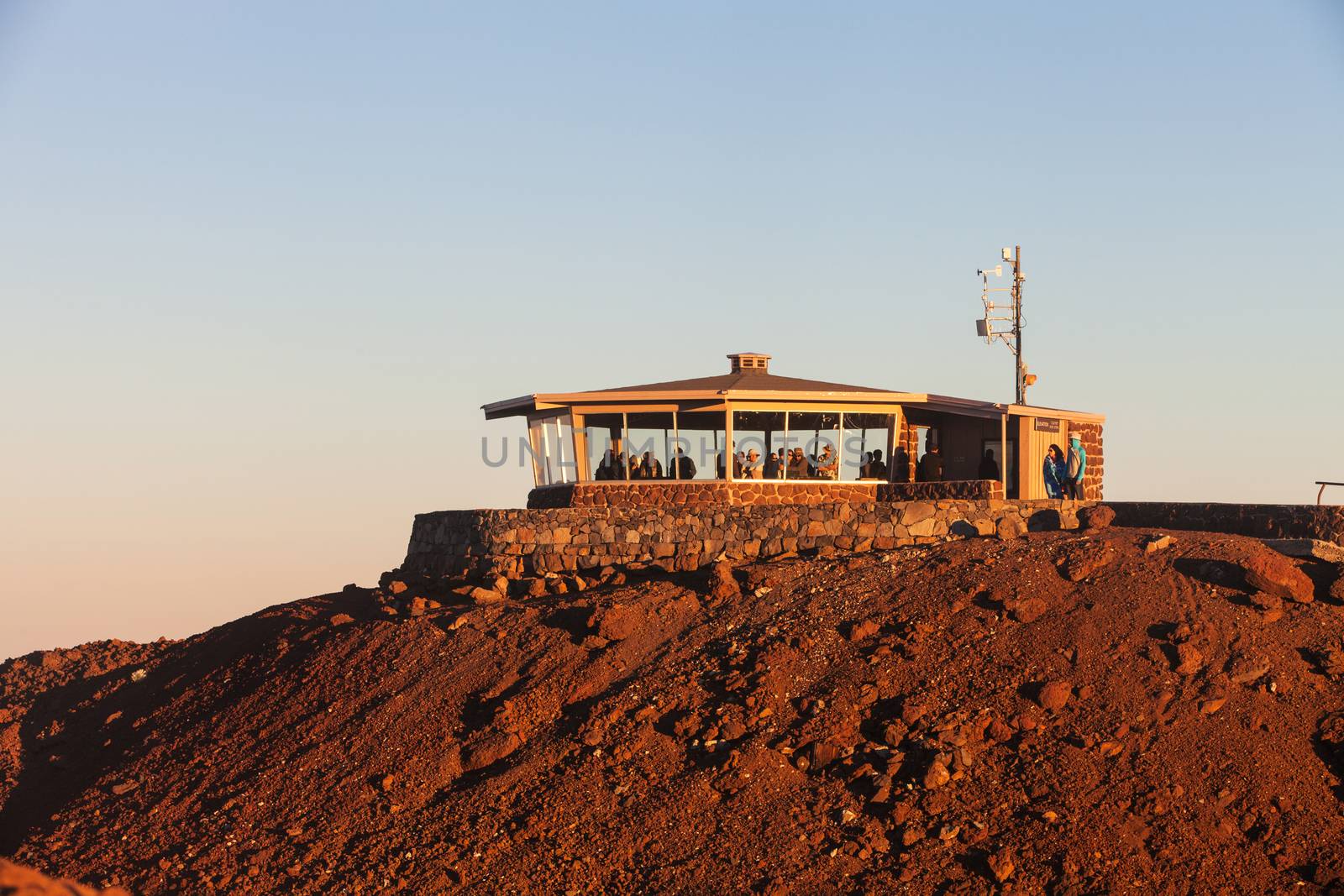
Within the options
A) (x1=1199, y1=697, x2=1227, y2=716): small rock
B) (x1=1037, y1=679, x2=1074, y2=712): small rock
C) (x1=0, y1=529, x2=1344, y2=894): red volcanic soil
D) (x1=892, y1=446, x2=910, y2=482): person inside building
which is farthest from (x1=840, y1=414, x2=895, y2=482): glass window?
(x1=1199, y1=697, x2=1227, y2=716): small rock

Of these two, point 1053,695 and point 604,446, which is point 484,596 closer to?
point 604,446

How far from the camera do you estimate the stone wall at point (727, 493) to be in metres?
27.5

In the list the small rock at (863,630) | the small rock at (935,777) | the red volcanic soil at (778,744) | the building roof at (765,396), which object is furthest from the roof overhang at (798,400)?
the small rock at (935,777)

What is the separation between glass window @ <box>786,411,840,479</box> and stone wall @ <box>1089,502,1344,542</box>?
5428 mm

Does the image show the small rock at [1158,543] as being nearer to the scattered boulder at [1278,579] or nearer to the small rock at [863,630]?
the scattered boulder at [1278,579]

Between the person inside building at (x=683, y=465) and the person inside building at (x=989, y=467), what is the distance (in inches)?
219

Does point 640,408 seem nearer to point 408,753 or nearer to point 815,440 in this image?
point 815,440

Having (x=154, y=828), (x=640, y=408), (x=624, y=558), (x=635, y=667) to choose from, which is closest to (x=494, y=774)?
(x=635, y=667)

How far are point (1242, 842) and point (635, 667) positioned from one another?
781 cm

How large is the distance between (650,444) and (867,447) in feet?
14.0

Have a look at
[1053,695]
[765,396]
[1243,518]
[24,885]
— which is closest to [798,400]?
[765,396]

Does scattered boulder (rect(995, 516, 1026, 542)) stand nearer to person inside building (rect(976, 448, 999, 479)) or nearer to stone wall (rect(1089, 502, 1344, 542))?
stone wall (rect(1089, 502, 1344, 542))

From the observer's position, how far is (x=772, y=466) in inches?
1114

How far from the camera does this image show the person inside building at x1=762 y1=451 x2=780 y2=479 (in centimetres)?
2828
